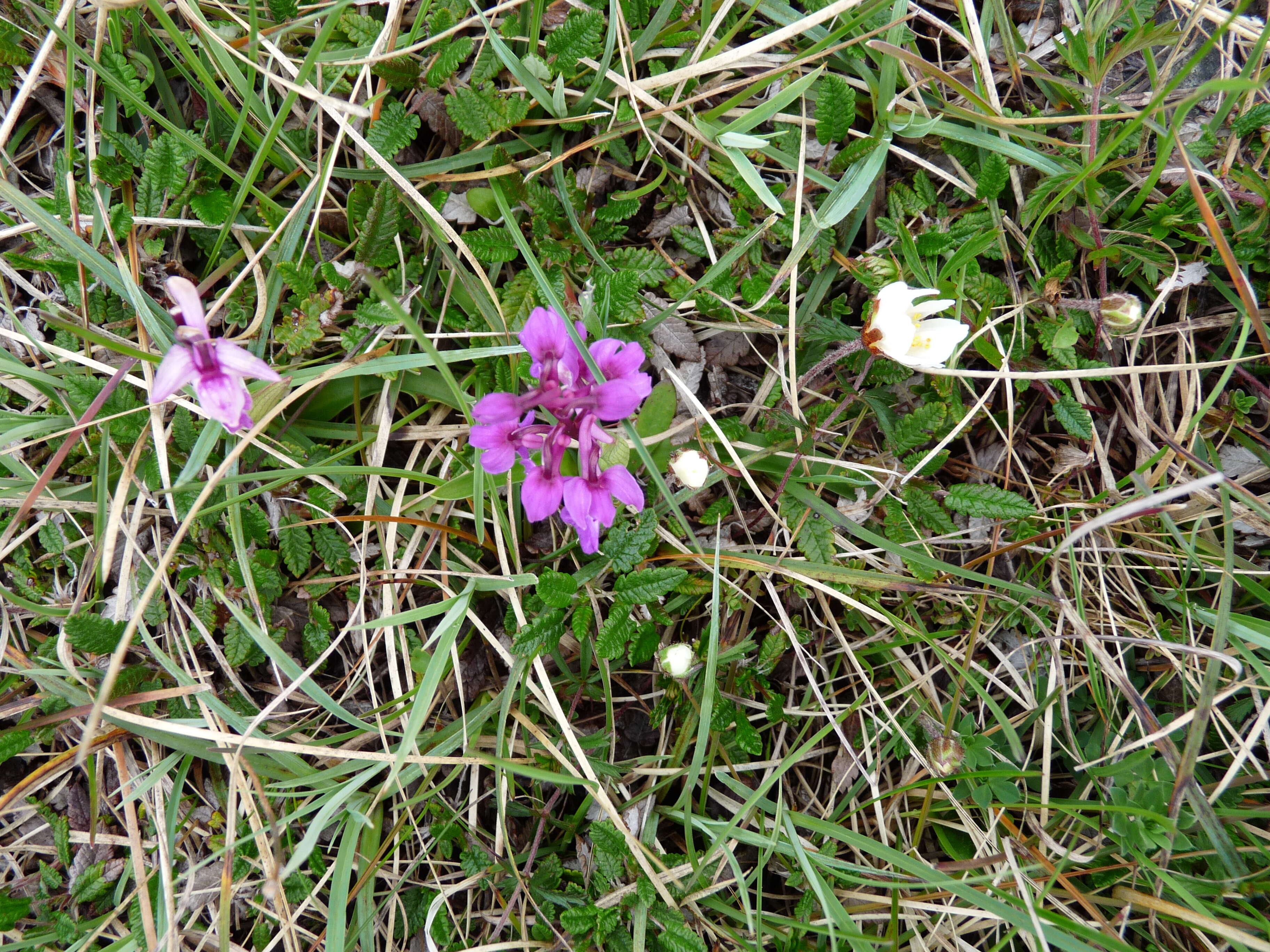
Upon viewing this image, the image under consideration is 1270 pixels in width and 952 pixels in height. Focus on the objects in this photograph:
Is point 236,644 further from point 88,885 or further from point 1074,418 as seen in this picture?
point 1074,418

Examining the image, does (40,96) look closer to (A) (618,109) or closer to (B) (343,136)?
(B) (343,136)

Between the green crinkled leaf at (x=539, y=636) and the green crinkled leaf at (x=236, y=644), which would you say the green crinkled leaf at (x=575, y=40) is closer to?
the green crinkled leaf at (x=539, y=636)

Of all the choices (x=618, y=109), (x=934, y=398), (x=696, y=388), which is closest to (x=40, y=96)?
(x=618, y=109)

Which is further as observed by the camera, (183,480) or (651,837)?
(651,837)

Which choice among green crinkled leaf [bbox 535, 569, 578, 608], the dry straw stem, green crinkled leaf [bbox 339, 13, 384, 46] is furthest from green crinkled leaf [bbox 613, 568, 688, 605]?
green crinkled leaf [bbox 339, 13, 384, 46]

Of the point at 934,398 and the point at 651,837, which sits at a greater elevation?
the point at 934,398

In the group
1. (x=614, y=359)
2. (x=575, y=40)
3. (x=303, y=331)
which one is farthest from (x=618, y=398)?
(x=575, y=40)

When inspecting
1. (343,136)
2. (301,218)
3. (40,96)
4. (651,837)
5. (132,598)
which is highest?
(40,96)
